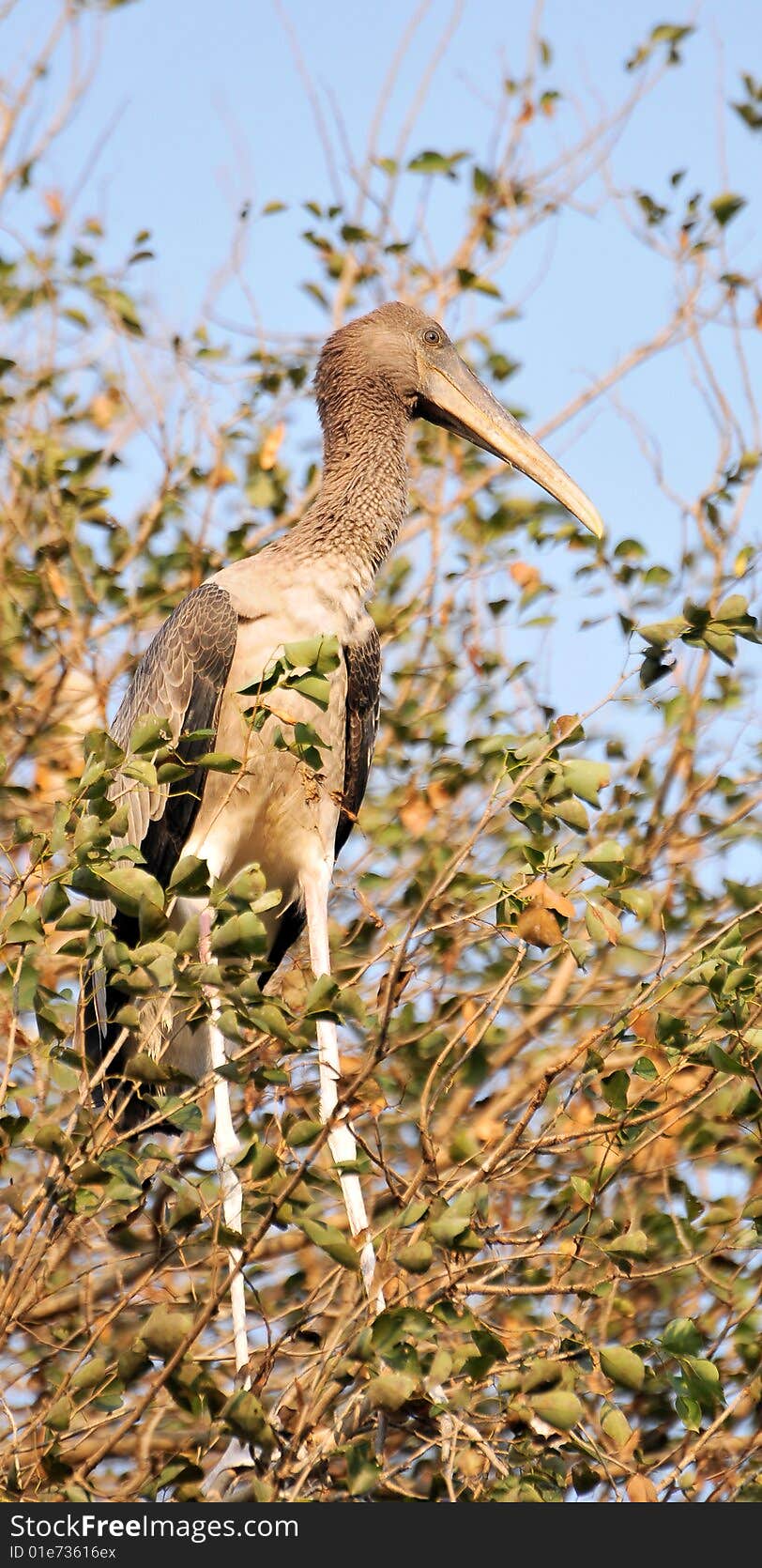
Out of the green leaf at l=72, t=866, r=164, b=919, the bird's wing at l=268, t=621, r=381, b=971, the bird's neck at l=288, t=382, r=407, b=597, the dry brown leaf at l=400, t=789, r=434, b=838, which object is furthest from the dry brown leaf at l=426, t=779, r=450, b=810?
the green leaf at l=72, t=866, r=164, b=919

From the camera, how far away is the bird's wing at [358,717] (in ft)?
18.0

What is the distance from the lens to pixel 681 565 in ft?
19.6

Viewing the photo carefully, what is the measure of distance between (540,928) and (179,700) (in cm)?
192

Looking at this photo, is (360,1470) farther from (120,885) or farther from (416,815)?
(416,815)

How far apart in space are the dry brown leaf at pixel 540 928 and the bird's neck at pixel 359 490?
6.36 ft

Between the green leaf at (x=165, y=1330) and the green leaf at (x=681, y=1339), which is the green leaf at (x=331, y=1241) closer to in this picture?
the green leaf at (x=165, y=1330)

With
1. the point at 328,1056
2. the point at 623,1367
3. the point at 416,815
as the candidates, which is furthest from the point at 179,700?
the point at 623,1367

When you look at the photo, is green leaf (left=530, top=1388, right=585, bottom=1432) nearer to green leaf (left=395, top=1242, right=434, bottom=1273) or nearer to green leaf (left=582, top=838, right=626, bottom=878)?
green leaf (left=395, top=1242, right=434, bottom=1273)

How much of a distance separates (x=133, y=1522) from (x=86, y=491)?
11.4 feet

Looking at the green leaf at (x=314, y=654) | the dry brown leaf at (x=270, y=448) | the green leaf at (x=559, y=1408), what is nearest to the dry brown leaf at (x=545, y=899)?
the green leaf at (x=314, y=654)

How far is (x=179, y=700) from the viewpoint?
17.3 feet

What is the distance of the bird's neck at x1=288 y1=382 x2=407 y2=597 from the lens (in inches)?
215

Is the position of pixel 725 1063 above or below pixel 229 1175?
below

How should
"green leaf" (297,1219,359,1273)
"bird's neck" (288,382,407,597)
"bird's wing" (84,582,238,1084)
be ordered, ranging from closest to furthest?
"green leaf" (297,1219,359,1273) → "bird's wing" (84,582,238,1084) → "bird's neck" (288,382,407,597)
